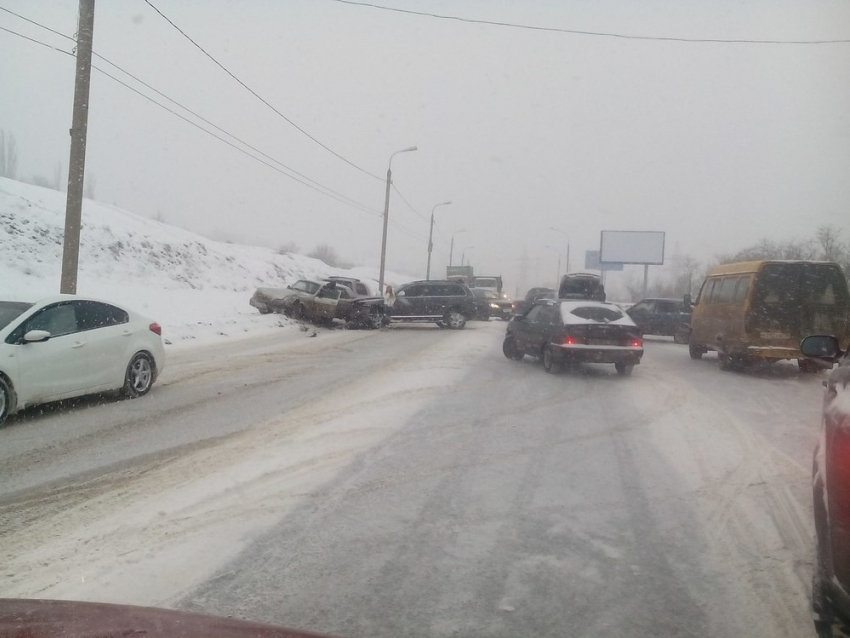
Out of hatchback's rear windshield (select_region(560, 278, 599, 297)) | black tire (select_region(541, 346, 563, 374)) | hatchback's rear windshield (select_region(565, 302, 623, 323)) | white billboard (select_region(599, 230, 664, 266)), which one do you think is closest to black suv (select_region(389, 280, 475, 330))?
hatchback's rear windshield (select_region(560, 278, 599, 297))

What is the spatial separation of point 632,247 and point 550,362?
49522 mm

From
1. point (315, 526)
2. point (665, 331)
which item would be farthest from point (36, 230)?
point (315, 526)

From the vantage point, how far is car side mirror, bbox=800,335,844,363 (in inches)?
176

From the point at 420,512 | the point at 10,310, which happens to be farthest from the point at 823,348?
the point at 10,310

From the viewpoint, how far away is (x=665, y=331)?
78.4 ft

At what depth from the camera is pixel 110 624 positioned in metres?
2.27

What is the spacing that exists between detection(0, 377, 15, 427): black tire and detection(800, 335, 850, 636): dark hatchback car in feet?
24.6

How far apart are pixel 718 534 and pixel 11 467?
5.74 m

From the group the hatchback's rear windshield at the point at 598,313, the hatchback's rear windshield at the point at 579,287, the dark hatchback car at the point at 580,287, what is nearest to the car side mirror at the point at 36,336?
the hatchback's rear windshield at the point at 598,313

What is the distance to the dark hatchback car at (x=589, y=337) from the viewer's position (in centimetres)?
1226

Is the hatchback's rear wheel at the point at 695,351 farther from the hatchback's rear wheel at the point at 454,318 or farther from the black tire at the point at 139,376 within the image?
the black tire at the point at 139,376

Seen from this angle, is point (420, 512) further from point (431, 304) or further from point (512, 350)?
point (431, 304)

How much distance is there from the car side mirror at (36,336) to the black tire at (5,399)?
51 centimetres

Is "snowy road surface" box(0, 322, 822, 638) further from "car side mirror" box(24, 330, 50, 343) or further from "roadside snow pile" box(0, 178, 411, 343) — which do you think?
"roadside snow pile" box(0, 178, 411, 343)
